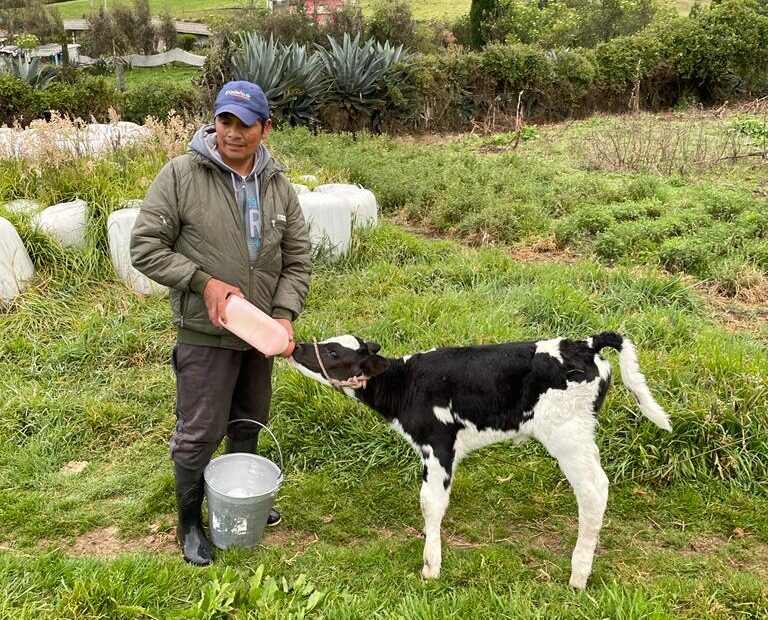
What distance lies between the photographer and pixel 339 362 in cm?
334

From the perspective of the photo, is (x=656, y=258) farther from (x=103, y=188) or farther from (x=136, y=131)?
(x=136, y=131)

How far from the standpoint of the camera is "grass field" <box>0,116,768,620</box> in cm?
293

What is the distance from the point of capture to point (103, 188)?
6.49 metres

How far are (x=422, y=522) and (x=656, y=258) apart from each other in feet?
12.7

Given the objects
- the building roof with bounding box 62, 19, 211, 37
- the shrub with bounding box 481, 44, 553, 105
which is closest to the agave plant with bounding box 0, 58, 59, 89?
the shrub with bounding box 481, 44, 553, 105

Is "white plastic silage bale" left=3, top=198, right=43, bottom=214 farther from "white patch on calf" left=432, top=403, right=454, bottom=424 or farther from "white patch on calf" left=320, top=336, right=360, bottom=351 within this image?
"white patch on calf" left=432, top=403, right=454, bottom=424

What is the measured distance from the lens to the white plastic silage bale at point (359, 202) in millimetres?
7062

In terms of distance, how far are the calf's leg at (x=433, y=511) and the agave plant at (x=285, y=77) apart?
407 inches

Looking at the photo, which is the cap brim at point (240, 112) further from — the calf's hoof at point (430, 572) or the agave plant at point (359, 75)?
the agave plant at point (359, 75)

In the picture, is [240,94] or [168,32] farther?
[168,32]

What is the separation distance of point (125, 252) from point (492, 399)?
3.99 m

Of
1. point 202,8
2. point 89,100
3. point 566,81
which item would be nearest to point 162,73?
point 202,8

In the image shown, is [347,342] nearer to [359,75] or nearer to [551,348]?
[551,348]

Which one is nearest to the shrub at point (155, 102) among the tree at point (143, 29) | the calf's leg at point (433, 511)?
the calf's leg at point (433, 511)
